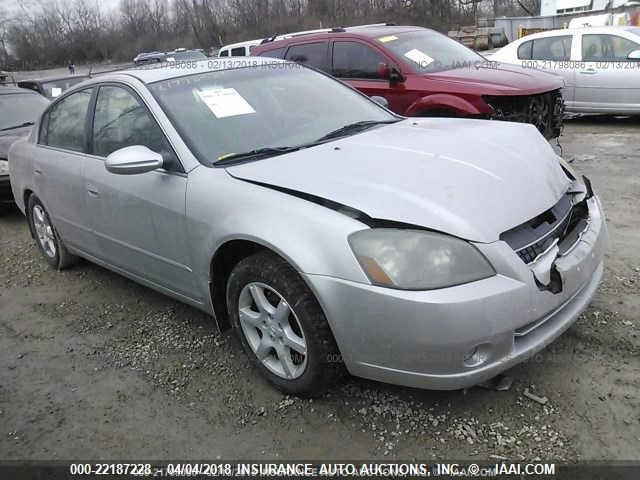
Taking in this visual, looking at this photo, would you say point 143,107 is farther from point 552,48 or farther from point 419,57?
point 552,48

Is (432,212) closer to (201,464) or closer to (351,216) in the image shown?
(351,216)

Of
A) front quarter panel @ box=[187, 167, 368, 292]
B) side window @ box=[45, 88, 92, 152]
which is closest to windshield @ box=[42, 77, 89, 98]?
side window @ box=[45, 88, 92, 152]

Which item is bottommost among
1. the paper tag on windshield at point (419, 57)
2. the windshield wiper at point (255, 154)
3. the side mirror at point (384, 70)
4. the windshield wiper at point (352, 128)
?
the windshield wiper at point (255, 154)

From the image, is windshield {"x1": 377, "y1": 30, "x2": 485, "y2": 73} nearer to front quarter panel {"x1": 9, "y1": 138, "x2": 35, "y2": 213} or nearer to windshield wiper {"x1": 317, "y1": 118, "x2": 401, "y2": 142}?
windshield wiper {"x1": 317, "y1": 118, "x2": 401, "y2": 142}

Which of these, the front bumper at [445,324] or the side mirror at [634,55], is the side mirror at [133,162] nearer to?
the front bumper at [445,324]

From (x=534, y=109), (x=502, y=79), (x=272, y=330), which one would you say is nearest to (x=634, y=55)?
(x=534, y=109)

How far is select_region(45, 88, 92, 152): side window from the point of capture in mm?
3838

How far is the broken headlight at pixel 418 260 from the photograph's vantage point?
7.12 ft

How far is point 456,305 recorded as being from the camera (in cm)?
210

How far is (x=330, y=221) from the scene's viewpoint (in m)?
2.32

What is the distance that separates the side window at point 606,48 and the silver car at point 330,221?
6246 mm

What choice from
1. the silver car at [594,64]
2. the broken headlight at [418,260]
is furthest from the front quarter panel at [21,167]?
the silver car at [594,64]

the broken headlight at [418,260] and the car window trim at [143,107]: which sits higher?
the car window trim at [143,107]

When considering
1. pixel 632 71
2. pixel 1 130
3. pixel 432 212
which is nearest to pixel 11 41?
pixel 1 130
